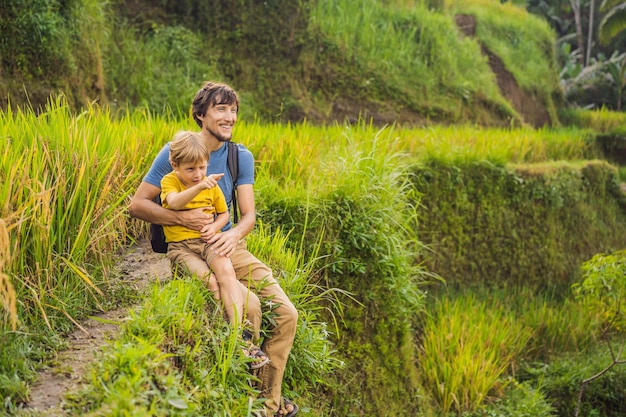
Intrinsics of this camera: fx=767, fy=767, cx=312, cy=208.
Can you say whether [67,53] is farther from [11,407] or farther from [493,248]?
[11,407]

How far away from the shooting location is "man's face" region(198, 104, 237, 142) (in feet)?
12.3

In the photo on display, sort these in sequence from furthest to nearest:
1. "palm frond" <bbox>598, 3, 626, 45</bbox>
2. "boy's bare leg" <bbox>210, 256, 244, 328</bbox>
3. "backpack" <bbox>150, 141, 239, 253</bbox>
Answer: "palm frond" <bbox>598, 3, 626, 45</bbox>
"backpack" <bbox>150, 141, 239, 253</bbox>
"boy's bare leg" <bbox>210, 256, 244, 328</bbox>

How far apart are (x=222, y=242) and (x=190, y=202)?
24cm

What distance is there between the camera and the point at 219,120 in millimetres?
3738

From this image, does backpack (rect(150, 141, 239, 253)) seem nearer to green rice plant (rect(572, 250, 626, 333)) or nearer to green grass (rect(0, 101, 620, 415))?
green grass (rect(0, 101, 620, 415))

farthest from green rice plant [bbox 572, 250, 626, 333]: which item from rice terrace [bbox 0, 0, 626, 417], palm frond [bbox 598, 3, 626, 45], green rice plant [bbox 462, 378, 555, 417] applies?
palm frond [bbox 598, 3, 626, 45]

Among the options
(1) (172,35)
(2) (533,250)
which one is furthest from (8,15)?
(2) (533,250)

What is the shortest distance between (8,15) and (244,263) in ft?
14.9

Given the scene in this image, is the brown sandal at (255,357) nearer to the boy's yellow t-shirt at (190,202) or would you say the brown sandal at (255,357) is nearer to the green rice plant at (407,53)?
the boy's yellow t-shirt at (190,202)

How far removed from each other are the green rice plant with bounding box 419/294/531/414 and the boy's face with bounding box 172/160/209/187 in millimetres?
3742

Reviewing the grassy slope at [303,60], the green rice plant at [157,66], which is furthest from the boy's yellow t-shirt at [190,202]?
the green rice plant at [157,66]

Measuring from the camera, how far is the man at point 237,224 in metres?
3.55

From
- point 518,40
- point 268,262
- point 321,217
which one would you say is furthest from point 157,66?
point 518,40

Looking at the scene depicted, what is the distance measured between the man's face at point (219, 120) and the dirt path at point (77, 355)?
0.76 meters
